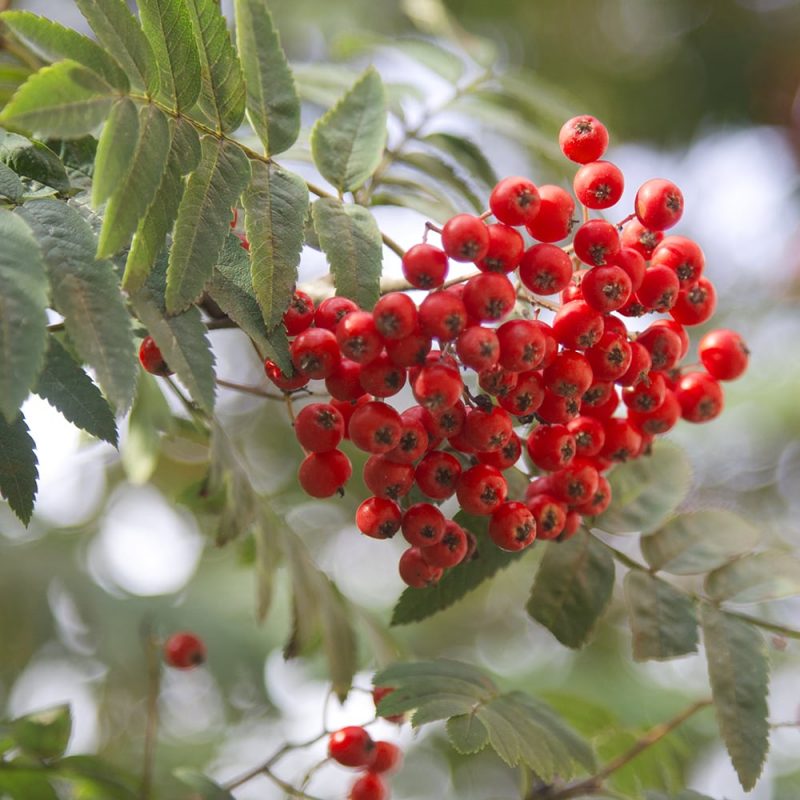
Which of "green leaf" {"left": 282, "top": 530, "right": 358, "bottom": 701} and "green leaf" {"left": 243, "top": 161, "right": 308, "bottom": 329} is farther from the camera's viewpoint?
"green leaf" {"left": 282, "top": 530, "right": 358, "bottom": 701}

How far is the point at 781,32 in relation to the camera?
16.3 ft

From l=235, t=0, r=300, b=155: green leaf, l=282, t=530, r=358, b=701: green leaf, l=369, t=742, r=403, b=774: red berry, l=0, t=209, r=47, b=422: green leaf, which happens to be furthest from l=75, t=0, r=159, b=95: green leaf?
l=369, t=742, r=403, b=774: red berry

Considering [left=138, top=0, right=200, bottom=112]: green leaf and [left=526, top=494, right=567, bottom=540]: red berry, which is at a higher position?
[left=138, top=0, right=200, bottom=112]: green leaf

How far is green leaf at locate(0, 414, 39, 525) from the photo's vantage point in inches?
53.2

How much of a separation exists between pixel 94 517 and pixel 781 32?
4018 millimetres

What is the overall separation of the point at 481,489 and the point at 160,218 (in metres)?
0.58

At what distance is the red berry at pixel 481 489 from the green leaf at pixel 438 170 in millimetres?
905

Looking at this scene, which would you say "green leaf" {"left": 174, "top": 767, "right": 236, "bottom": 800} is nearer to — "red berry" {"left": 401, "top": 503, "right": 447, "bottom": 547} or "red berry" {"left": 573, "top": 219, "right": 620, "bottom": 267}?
"red berry" {"left": 401, "top": 503, "right": 447, "bottom": 547}

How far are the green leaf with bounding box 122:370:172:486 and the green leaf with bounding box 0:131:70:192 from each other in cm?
69

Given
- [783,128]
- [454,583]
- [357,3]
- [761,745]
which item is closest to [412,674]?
[454,583]

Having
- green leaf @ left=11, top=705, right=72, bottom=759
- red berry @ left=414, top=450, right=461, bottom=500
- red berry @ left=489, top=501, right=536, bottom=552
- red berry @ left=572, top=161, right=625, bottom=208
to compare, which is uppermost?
red berry @ left=572, top=161, right=625, bottom=208

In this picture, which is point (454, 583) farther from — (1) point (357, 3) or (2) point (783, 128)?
(2) point (783, 128)

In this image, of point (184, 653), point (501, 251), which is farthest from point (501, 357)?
point (184, 653)

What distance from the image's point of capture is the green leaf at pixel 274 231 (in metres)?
1.30
